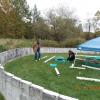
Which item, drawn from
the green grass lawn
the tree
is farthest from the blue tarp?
the tree

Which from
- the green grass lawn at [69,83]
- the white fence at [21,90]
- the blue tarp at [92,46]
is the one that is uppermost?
the blue tarp at [92,46]

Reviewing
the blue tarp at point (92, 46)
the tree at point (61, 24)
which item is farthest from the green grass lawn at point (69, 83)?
the tree at point (61, 24)

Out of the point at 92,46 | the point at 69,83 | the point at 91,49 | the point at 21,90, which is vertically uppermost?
the point at 92,46

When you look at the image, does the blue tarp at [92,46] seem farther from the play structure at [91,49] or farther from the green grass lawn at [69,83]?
the green grass lawn at [69,83]

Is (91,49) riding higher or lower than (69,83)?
higher

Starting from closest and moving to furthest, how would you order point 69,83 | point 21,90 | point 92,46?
point 21,90
point 69,83
point 92,46

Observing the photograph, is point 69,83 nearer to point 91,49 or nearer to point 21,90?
point 21,90

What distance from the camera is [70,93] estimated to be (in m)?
12.8

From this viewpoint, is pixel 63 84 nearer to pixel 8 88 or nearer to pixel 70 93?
pixel 70 93

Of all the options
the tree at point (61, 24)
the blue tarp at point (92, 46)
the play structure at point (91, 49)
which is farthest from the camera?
the tree at point (61, 24)

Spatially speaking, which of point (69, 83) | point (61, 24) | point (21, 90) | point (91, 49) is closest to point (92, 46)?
point (91, 49)

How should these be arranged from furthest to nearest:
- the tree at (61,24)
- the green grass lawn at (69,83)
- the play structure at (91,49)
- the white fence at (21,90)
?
the tree at (61,24) < the play structure at (91,49) < the green grass lawn at (69,83) < the white fence at (21,90)

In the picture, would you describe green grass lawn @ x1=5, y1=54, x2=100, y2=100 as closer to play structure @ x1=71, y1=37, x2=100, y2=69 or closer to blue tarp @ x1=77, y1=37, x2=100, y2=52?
blue tarp @ x1=77, y1=37, x2=100, y2=52

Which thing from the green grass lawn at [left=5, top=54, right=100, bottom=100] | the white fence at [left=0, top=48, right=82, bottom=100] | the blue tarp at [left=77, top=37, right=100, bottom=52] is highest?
the blue tarp at [left=77, top=37, right=100, bottom=52]
